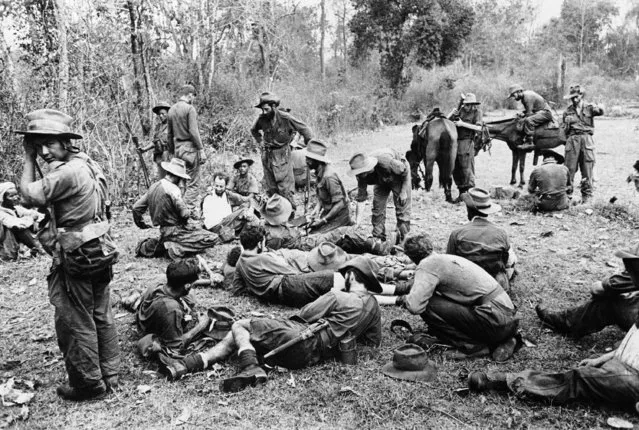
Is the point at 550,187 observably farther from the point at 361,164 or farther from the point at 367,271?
the point at 367,271

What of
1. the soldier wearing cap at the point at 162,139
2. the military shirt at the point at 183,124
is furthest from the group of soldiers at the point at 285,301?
the soldier wearing cap at the point at 162,139

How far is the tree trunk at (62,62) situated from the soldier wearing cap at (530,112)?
848 cm

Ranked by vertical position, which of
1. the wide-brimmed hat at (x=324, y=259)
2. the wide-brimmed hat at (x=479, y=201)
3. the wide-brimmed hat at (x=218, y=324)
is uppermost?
the wide-brimmed hat at (x=479, y=201)

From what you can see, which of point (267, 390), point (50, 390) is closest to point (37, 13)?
point (50, 390)

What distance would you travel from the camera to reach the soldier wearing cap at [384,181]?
7.34 metres

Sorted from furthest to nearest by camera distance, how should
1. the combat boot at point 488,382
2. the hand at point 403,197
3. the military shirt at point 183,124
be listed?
the military shirt at point 183,124 < the hand at point 403,197 < the combat boot at point 488,382

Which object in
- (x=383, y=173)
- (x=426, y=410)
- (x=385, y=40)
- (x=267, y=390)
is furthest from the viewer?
(x=385, y=40)

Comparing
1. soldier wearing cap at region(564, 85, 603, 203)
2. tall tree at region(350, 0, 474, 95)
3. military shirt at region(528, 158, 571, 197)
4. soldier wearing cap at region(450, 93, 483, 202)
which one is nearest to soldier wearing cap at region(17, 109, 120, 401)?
military shirt at region(528, 158, 571, 197)

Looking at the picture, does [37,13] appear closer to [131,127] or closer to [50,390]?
[131,127]

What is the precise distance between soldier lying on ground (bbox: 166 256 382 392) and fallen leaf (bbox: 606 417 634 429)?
1.93m

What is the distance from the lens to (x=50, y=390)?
4348 mm

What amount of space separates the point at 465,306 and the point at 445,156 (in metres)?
5.56

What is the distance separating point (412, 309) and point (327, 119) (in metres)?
16.6

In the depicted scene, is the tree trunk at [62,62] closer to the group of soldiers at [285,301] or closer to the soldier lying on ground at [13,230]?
the soldier lying on ground at [13,230]
